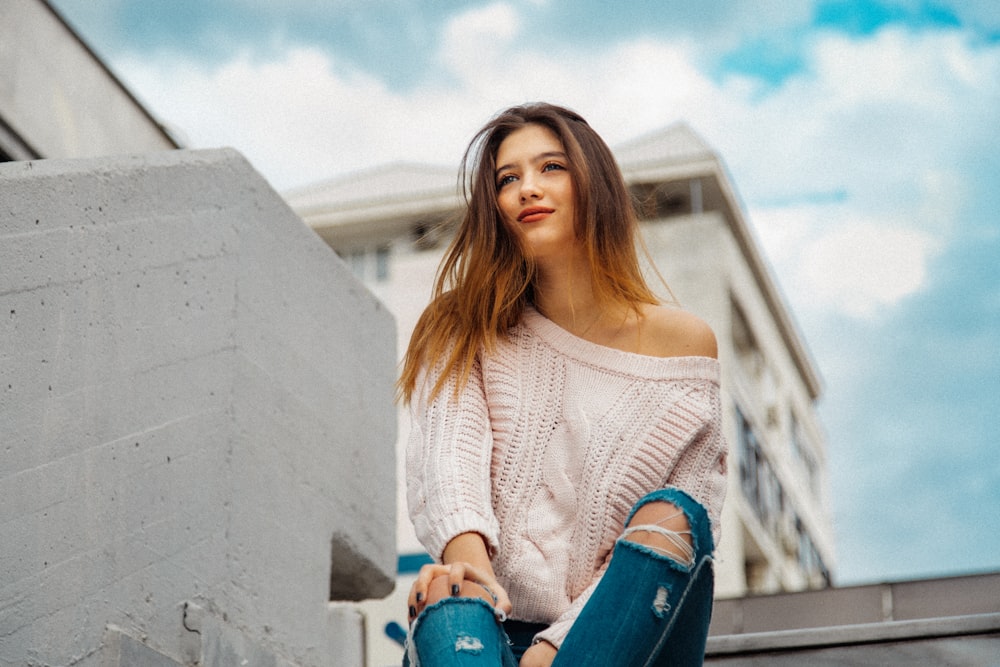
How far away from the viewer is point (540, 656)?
2391 millimetres

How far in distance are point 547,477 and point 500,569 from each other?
0.18 metres

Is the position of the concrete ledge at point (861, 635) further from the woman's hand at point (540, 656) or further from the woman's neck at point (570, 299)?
the woman's hand at point (540, 656)

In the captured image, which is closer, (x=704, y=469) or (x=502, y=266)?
(x=704, y=469)

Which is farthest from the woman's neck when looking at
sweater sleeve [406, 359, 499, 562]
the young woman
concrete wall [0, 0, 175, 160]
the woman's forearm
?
concrete wall [0, 0, 175, 160]

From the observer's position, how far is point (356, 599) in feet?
13.3

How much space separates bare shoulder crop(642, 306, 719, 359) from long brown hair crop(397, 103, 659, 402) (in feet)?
0.17

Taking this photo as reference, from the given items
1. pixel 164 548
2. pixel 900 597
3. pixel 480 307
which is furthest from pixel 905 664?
pixel 900 597

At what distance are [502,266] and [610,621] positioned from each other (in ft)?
2.72

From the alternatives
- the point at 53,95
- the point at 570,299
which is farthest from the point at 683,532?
the point at 53,95

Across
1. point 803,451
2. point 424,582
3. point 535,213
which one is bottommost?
point 803,451

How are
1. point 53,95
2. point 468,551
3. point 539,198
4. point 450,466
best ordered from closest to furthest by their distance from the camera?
point 468,551, point 450,466, point 539,198, point 53,95

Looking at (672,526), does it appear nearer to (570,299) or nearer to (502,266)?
(570,299)

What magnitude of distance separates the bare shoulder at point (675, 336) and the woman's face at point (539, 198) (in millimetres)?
224

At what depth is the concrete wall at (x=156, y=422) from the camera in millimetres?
2867
